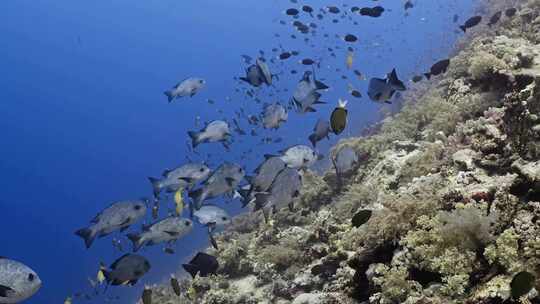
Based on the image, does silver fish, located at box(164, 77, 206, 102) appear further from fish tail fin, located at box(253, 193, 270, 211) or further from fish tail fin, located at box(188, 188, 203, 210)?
fish tail fin, located at box(253, 193, 270, 211)

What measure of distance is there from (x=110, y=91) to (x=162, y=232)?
13649cm

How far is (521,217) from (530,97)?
2.72 metres

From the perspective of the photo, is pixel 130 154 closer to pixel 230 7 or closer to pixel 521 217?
pixel 230 7

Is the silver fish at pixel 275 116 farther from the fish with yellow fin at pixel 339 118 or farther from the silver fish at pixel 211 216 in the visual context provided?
the fish with yellow fin at pixel 339 118

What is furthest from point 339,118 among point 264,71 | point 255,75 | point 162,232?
point 162,232

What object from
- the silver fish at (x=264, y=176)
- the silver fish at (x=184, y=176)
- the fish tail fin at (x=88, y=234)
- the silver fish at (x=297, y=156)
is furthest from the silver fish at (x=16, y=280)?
the silver fish at (x=297, y=156)

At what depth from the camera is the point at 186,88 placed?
35.8ft

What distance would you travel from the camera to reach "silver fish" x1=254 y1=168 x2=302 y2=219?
22.8 feet

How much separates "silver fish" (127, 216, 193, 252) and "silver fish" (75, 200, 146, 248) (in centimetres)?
39

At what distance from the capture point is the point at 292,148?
29.0ft

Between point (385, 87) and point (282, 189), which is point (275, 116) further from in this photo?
point (282, 189)

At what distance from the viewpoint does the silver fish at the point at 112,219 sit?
25.5 feet

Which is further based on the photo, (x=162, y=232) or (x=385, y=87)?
(x=162, y=232)

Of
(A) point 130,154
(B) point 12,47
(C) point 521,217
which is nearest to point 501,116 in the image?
(C) point 521,217
